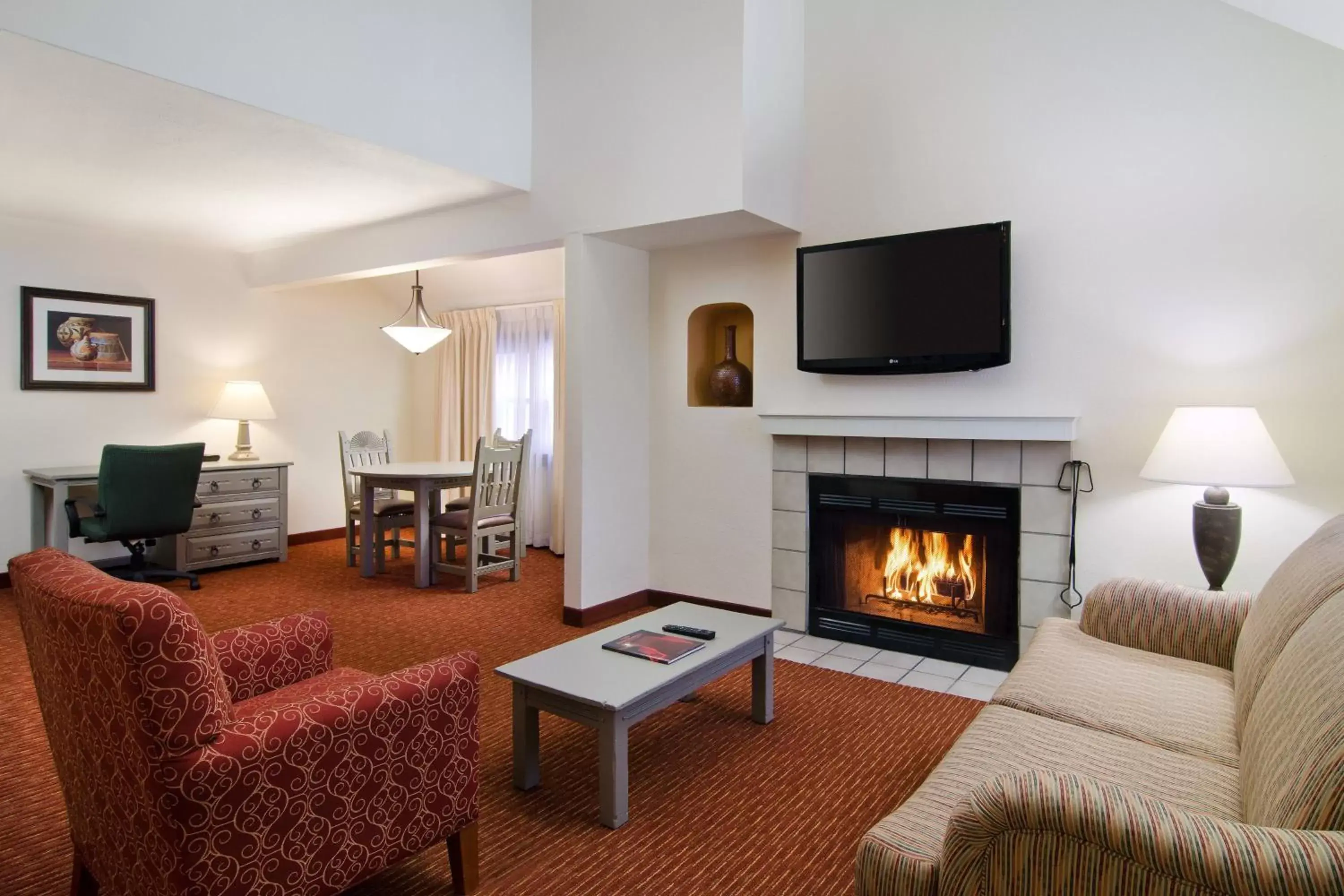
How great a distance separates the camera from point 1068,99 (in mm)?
3275

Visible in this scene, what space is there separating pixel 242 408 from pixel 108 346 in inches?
35.3

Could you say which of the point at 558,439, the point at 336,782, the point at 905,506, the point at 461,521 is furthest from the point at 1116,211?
the point at 558,439

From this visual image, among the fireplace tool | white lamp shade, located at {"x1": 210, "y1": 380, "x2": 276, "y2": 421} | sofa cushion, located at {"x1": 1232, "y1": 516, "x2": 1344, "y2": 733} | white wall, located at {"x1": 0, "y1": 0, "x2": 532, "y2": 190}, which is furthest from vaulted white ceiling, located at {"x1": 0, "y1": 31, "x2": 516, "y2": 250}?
sofa cushion, located at {"x1": 1232, "y1": 516, "x2": 1344, "y2": 733}

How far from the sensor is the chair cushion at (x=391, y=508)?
5.45 metres

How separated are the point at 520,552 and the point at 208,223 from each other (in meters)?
2.95

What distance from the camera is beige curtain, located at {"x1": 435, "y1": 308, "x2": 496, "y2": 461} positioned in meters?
6.64

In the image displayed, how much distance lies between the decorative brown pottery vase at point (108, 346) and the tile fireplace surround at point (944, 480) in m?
4.56

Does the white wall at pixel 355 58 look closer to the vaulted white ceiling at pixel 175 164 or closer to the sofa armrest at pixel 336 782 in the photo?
the vaulted white ceiling at pixel 175 164

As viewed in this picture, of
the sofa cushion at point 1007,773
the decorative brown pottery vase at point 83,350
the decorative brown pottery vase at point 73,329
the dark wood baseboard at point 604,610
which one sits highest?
the decorative brown pottery vase at point 73,329

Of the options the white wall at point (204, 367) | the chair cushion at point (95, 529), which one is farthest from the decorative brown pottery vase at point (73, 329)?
the chair cushion at point (95, 529)

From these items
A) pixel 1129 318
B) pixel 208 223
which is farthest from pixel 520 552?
pixel 1129 318

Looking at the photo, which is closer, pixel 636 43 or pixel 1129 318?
pixel 1129 318

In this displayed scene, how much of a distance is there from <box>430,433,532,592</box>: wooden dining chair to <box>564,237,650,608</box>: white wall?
896 millimetres

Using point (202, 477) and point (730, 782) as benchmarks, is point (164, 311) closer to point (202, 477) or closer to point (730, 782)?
point (202, 477)
